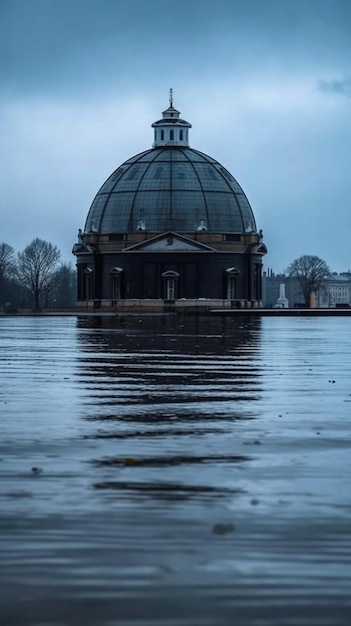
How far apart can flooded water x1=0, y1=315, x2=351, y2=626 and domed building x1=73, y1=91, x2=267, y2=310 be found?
11425 cm

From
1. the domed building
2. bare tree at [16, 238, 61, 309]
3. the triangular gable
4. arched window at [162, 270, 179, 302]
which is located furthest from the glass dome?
bare tree at [16, 238, 61, 309]

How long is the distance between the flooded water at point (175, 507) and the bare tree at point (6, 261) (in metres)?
153

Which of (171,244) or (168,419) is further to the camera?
(171,244)

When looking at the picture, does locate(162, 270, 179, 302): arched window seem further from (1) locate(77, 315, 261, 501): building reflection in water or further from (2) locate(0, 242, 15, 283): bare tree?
(1) locate(77, 315, 261, 501): building reflection in water

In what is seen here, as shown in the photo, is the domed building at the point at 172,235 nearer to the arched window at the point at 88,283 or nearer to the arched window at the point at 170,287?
the arched window at the point at 170,287

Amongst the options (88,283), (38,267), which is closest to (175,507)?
(88,283)

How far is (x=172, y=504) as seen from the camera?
336 inches

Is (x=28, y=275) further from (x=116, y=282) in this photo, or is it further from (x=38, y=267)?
(x=116, y=282)

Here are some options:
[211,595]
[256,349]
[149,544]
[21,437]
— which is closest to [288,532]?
[149,544]

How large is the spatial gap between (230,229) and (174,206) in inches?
261

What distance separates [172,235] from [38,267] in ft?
A: 123

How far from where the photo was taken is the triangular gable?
132 meters

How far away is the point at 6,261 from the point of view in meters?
179

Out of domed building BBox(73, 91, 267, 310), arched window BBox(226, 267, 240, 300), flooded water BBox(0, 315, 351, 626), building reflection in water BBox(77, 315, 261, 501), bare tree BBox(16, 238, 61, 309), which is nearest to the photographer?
flooded water BBox(0, 315, 351, 626)
